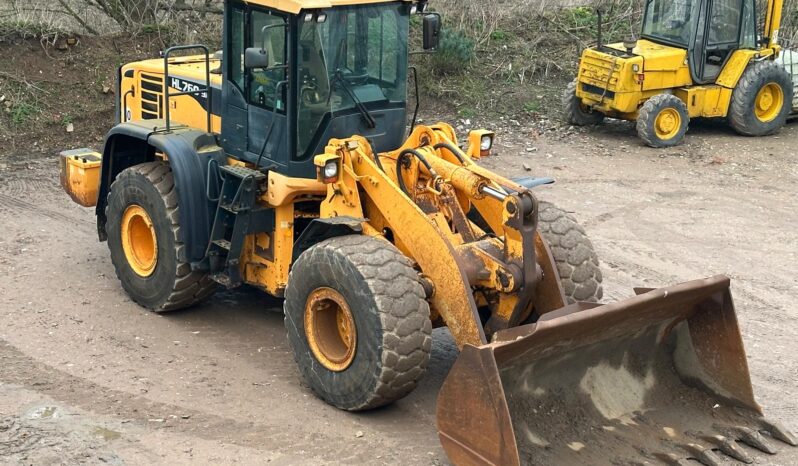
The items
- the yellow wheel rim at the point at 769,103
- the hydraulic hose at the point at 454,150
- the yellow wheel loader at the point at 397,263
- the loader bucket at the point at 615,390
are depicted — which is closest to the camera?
the loader bucket at the point at 615,390

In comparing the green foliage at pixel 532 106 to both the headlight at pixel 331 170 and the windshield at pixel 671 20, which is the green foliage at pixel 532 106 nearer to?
the windshield at pixel 671 20

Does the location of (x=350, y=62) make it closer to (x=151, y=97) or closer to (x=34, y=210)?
(x=151, y=97)

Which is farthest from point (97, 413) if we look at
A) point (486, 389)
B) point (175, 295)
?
point (486, 389)

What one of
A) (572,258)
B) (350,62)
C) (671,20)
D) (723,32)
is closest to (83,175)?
(350,62)

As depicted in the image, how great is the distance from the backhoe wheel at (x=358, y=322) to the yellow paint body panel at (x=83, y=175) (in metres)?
2.76

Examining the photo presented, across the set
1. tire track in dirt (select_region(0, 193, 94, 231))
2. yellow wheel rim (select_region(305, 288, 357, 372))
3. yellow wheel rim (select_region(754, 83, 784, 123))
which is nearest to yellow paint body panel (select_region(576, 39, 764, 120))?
yellow wheel rim (select_region(754, 83, 784, 123))

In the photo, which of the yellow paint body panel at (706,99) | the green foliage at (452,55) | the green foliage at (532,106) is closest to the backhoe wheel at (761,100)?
the yellow paint body panel at (706,99)

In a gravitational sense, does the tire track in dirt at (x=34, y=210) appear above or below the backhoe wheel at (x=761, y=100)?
below

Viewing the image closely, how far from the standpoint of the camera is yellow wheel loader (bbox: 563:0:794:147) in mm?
13875

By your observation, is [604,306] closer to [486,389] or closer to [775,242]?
[486,389]

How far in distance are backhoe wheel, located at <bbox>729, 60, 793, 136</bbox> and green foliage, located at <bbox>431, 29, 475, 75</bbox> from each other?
140 inches

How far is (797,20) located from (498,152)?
6394mm

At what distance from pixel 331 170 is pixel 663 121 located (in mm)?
7918

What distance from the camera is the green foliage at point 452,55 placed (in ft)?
50.1
